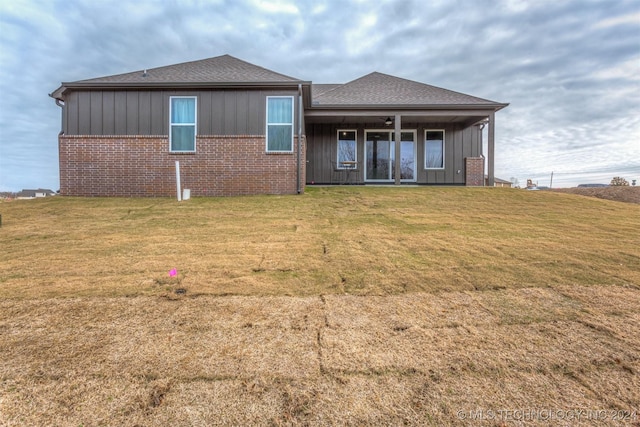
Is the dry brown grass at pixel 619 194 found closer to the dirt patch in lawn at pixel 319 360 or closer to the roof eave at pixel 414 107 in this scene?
the roof eave at pixel 414 107

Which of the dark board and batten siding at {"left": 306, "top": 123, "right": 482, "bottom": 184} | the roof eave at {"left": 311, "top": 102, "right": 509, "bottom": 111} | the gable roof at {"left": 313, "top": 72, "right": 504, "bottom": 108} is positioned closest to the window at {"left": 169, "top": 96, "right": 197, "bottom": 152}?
the roof eave at {"left": 311, "top": 102, "right": 509, "bottom": 111}

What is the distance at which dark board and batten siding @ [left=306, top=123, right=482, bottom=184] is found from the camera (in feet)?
43.3

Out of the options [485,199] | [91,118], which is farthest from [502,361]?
[91,118]

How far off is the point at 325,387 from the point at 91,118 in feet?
39.7

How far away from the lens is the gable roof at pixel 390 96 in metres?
11.3

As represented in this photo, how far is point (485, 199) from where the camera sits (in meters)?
8.80

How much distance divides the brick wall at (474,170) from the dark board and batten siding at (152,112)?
8414 mm

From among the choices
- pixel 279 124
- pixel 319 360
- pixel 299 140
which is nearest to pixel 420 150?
pixel 299 140

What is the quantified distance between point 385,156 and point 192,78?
846 cm

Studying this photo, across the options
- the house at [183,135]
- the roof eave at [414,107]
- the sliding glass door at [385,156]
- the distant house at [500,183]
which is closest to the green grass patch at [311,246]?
the house at [183,135]

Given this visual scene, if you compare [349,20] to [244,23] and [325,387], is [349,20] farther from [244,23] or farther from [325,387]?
[325,387]

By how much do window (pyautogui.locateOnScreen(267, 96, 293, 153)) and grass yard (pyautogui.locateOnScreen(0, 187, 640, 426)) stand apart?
15.8ft

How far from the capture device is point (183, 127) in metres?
9.90

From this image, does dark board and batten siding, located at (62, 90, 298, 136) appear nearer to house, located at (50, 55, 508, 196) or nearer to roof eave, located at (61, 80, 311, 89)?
house, located at (50, 55, 508, 196)
